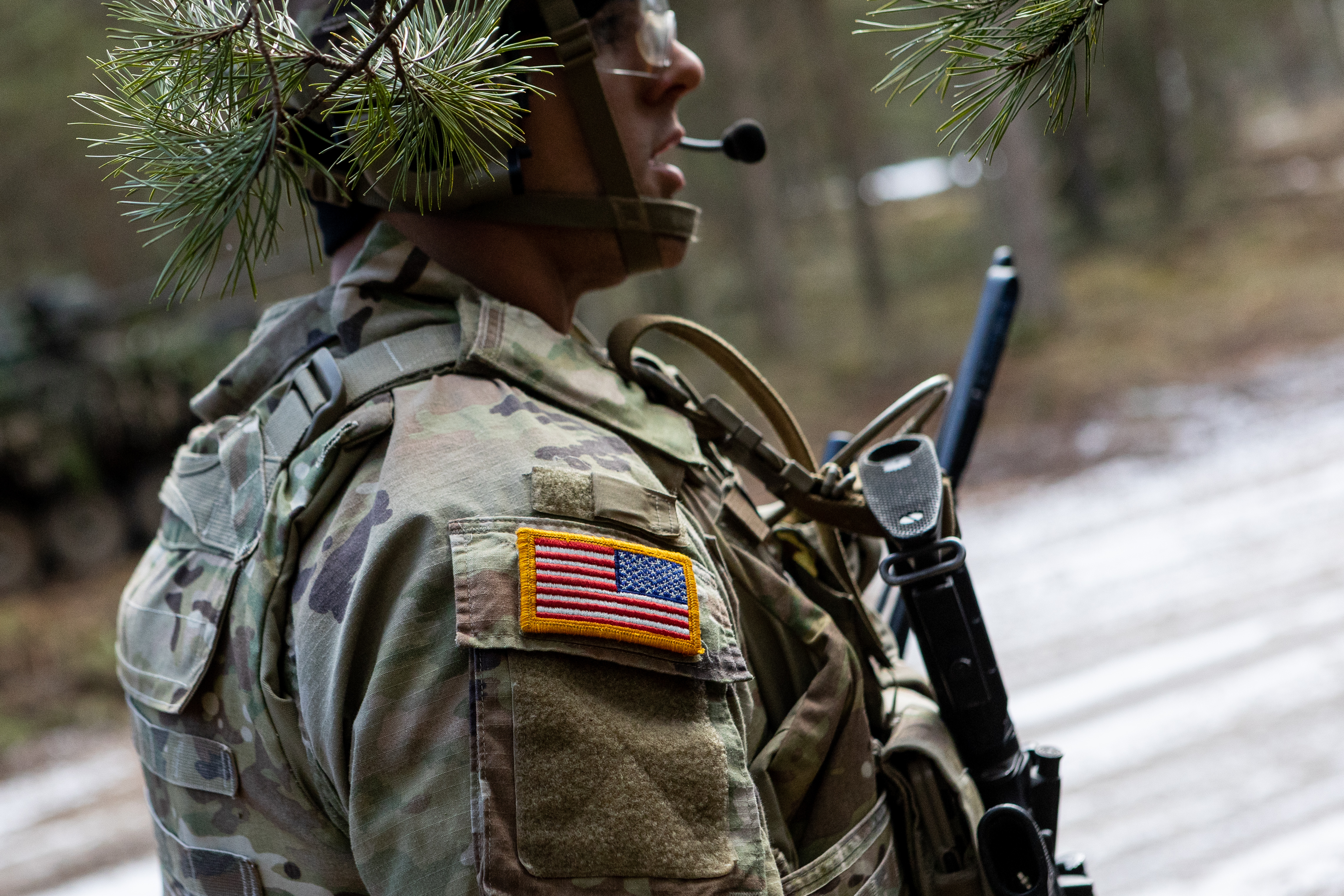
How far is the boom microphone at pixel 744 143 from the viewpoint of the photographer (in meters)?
2.17

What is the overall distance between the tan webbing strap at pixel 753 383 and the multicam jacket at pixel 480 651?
0.14ft

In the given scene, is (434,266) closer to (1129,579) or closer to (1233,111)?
(1129,579)

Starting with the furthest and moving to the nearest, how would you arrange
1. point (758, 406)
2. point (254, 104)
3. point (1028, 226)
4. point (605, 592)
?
point (1028, 226) < point (758, 406) < point (605, 592) < point (254, 104)

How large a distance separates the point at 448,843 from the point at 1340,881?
3.16 m

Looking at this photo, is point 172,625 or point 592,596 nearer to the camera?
point 592,596

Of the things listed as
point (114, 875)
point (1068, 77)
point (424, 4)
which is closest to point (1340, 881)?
point (1068, 77)

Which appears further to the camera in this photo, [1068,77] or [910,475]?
[910,475]

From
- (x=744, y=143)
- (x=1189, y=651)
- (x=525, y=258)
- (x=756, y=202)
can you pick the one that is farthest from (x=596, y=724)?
(x=756, y=202)

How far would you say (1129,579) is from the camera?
6.28 meters

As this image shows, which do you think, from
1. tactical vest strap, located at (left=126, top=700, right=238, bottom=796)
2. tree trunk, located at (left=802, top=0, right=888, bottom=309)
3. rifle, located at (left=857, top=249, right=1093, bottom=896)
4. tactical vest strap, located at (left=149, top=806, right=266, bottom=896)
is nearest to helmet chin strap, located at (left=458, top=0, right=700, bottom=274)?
rifle, located at (left=857, top=249, right=1093, bottom=896)

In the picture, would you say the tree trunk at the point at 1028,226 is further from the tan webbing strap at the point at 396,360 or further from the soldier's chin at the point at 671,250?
the tan webbing strap at the point at 396,360

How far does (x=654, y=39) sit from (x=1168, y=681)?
4.06 metres

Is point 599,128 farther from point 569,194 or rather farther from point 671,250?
point 671,250

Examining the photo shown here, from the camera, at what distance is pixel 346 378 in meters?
1.51
